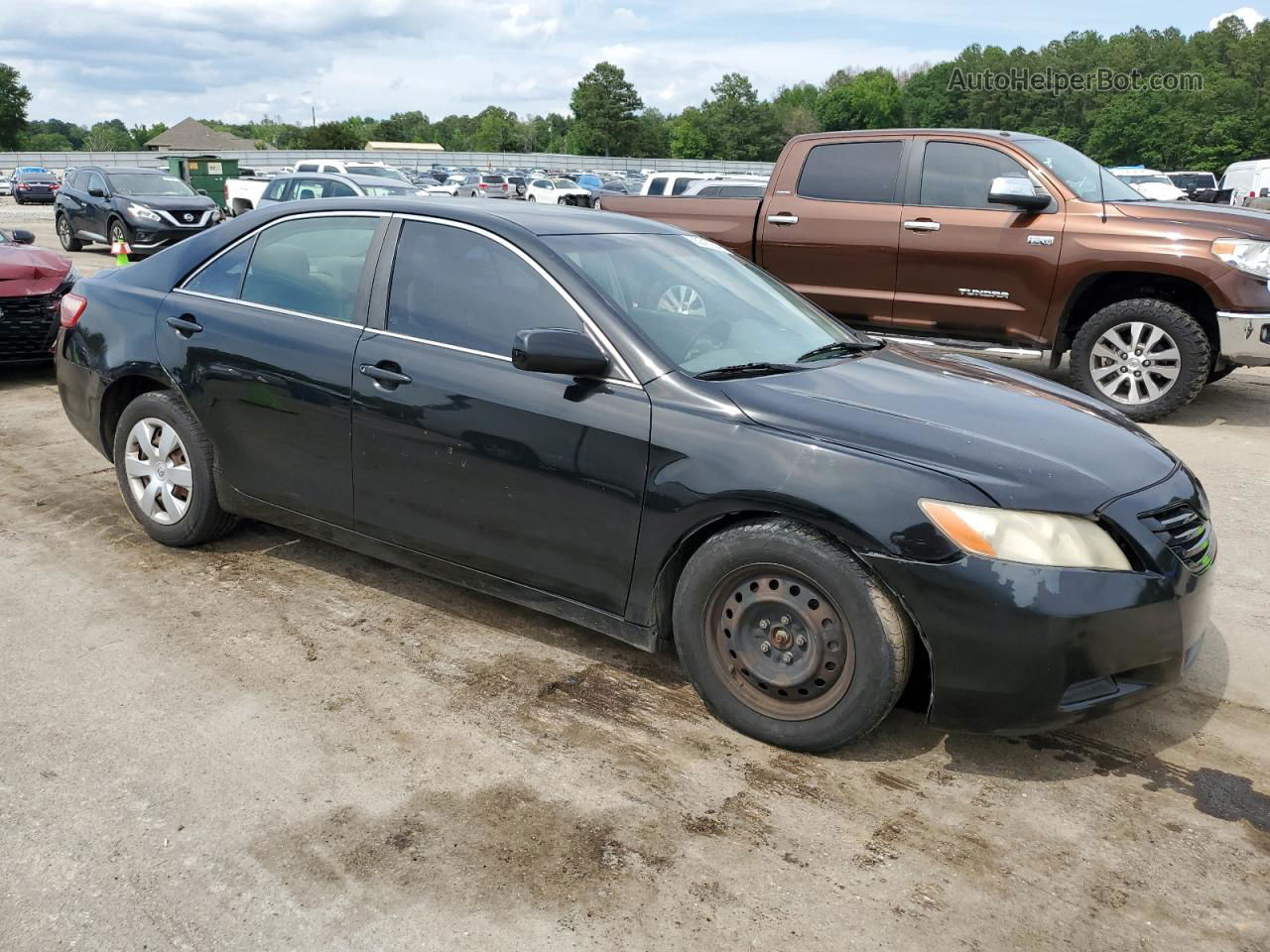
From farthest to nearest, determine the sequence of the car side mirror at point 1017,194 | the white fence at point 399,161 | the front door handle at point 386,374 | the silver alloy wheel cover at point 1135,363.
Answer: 1. the white fence at point 399,161
2. the car side mirror at point 1017,194
3. the silver alloy wheel cover at point 1135,363
4. the front door handle at point 386,374

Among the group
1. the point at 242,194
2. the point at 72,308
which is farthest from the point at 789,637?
the point at 242,194

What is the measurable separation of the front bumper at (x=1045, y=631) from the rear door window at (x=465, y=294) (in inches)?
58.3

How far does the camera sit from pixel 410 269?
13.2 ft

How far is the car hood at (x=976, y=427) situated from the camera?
9.95ft

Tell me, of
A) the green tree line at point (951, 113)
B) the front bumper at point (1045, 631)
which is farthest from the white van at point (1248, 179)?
the green tree line at point (951, 113)

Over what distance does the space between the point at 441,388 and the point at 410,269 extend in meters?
0.55

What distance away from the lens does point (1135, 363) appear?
7.65 m

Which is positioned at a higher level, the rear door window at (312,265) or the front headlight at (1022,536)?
the rear door window at (312,265)

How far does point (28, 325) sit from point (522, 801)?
7197mm

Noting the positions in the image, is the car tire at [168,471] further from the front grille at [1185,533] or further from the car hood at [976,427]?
the front grille at [1185,533]

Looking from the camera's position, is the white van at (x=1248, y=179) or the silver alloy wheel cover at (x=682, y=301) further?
the white van at (x=1248, y=179)

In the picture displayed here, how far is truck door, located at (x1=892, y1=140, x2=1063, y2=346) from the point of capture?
25.9ft

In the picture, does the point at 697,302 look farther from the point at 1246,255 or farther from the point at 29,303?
the point at 29,303

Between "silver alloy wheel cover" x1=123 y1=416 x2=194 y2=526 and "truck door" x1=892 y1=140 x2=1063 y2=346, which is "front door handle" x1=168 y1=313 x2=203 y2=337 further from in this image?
"truck door" x1=892 y1=140 x2=1063 y2=346
